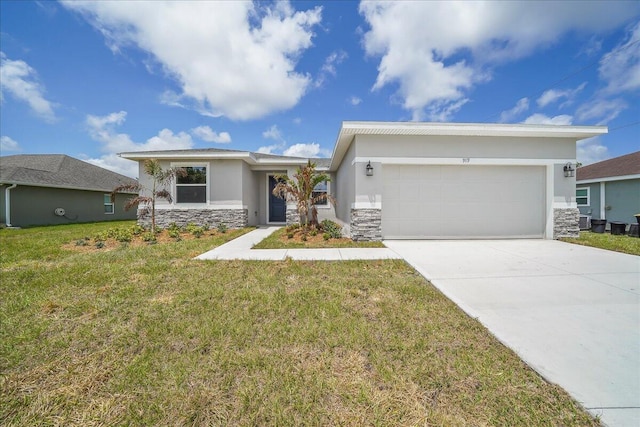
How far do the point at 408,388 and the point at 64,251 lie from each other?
29.5ft

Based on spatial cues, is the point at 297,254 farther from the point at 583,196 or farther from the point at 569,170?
the point at 583,196

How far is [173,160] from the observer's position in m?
10.6

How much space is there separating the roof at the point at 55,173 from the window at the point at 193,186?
9.20 meters

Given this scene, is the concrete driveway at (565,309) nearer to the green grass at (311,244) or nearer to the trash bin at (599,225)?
the green grass at (311,244)

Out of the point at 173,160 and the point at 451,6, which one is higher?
the point at 451,6

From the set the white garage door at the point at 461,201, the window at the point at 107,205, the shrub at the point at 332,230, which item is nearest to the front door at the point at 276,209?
the shrub at the point at 332,230

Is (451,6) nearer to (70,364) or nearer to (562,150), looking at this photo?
(562,150)

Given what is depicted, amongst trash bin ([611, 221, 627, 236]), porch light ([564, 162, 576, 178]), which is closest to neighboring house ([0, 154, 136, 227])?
porch light ([564, 162, 576, 178])

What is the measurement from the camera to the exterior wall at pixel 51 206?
1241 centimetres

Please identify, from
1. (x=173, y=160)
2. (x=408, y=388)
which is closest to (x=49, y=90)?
(x=173, y=160)

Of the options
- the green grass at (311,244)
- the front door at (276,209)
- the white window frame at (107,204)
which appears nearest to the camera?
the green grass at (311,244)

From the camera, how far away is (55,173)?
15023 millimetres

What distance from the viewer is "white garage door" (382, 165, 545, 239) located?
7758 mm

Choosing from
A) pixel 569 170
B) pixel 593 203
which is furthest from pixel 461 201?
pixel 593 203
